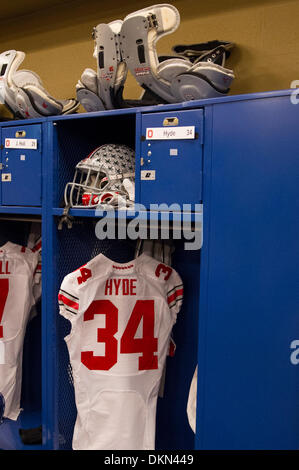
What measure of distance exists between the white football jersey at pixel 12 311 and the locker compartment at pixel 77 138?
1.60 ft

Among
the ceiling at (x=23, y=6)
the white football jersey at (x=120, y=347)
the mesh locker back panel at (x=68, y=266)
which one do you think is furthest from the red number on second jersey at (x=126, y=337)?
the ceiling at (x=23, y=6)

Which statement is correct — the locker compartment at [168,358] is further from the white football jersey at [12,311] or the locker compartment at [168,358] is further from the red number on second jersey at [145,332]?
the white football jersey at [12,311]

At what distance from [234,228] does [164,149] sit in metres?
0.37

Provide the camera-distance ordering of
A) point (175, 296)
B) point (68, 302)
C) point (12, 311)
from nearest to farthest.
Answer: point (68, 302) → point (175, 296) → point (12, 311)

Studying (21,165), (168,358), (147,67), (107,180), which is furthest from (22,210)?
(168,358)

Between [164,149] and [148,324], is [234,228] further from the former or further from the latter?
[148,324]

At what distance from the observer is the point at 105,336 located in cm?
163

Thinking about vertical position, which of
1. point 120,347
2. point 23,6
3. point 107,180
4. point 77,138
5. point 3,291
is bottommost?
point 120,347

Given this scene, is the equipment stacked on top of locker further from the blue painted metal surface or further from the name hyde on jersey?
the name hyde on jersey

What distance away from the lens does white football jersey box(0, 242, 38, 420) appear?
1.98 meters

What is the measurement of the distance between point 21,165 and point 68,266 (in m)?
0.49

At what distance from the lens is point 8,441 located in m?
1.96

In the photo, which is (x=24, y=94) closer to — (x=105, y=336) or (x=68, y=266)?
(x=68, y=266)
